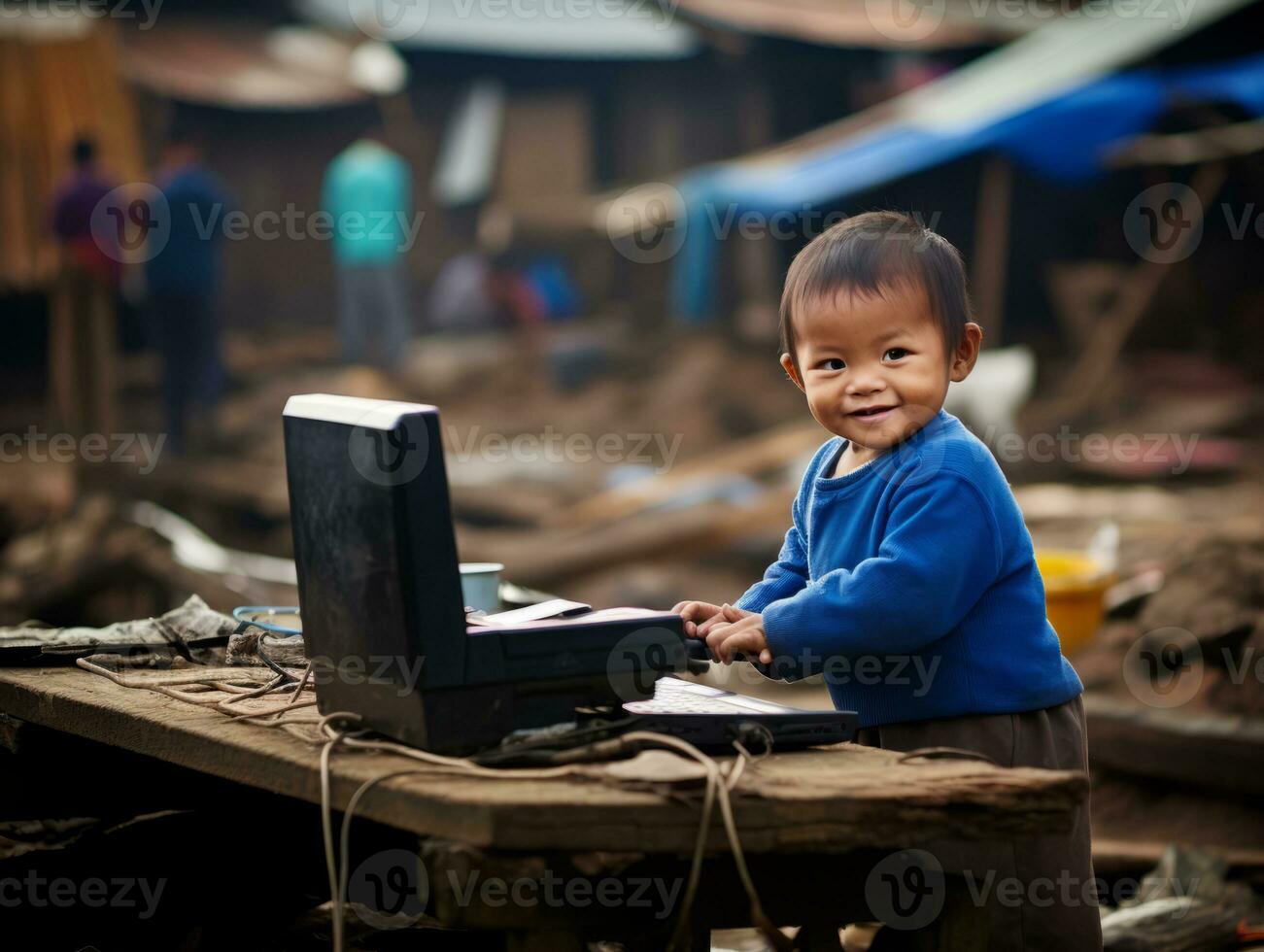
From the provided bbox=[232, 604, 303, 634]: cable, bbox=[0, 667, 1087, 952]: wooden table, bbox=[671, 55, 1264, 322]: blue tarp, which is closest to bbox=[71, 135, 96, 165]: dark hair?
bbox=[671, 55, 1264, 322]: blue tarp

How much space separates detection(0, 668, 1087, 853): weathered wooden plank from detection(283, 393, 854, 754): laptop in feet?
0.30

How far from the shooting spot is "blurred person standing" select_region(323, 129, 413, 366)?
16.0m

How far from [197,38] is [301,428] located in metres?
14.7

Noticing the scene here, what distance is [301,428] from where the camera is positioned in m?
2.21

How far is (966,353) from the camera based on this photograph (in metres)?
2.43

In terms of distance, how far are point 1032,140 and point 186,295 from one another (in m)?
8.13

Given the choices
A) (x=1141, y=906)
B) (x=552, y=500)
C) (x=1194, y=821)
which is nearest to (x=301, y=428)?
(x=1141, y=906)

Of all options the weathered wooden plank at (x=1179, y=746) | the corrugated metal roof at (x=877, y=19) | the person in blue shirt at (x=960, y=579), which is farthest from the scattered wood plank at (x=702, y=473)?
the person in blue shirt at (x=960, y=579)

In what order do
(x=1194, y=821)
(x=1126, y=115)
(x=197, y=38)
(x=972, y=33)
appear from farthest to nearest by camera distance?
(x=197, y=38) < (x=972, y=33) < (x=1126, y=115) < (x=1194, y=821)

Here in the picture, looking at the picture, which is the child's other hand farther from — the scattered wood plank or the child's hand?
the scattered wood plank

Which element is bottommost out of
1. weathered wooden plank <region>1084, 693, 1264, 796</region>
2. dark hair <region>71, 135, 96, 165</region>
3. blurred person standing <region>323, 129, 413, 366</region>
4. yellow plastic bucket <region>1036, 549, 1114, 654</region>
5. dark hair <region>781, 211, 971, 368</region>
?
weathered wooden plank <region>1084, 693, 1264, 796</region>

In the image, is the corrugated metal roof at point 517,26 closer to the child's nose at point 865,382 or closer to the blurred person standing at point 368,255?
the blurred person standing at point 368,255

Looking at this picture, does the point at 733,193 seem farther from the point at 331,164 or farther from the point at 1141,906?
the point at 1141,906

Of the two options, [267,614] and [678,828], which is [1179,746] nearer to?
[267,614]
